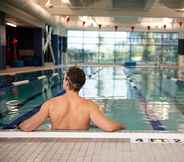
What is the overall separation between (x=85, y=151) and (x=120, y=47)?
3000 cm

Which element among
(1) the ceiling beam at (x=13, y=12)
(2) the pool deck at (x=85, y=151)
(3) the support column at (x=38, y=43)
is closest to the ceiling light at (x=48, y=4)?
(1) the ceiling beam at (x=13, y=12)

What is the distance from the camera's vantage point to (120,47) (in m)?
31.2

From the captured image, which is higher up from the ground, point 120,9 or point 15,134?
point 120,9

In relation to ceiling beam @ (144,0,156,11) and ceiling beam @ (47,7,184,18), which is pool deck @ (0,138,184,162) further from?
ceiling beam @ (47,7,184,18)

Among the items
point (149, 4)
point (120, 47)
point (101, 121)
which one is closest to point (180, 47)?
point (120, 47)

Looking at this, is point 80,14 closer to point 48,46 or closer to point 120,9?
point 120,9

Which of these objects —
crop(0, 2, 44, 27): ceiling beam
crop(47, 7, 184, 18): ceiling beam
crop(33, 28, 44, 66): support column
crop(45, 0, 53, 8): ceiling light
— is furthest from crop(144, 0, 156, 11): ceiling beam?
crop(33, 28, 44, 66): support column

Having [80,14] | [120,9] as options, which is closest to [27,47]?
[80,14]

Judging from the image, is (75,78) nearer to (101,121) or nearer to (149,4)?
(101,121)

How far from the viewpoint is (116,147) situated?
1546 millimetres

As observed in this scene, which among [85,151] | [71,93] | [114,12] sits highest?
[114,12]

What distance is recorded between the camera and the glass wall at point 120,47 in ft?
100.0

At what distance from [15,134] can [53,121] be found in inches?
18.3

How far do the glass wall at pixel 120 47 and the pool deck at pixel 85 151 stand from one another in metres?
28.5
